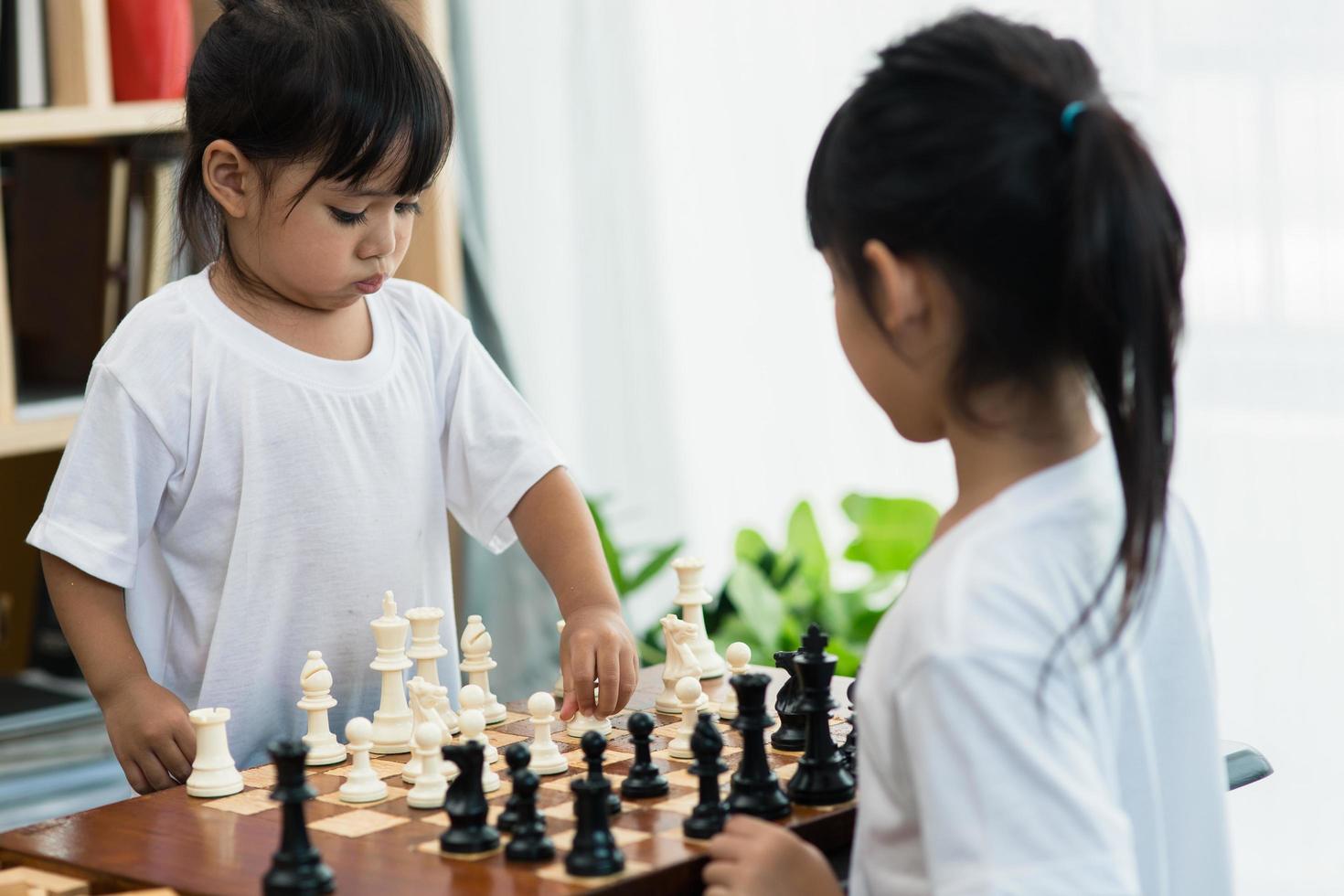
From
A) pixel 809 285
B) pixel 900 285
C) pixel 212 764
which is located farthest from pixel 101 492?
pixel 809 285

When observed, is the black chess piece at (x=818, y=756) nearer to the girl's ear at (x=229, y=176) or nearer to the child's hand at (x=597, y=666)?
the child's hand at (x=597, y=666)

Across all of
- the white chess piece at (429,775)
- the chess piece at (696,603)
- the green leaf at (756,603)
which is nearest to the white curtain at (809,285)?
the green leaf at (756,603)

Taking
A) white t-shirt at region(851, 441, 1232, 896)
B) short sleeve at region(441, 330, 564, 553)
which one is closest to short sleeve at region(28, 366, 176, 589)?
short sleeve at region(441, 330, 564, 553)

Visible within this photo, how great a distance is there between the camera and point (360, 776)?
122cm

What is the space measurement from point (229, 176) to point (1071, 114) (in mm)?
924

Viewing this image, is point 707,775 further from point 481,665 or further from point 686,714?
point 481,665

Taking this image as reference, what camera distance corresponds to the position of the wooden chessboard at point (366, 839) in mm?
1021

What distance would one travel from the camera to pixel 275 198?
60.1 inches

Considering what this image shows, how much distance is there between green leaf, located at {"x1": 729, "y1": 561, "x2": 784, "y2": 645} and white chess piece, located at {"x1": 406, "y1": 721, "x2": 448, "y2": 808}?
4.95 feet

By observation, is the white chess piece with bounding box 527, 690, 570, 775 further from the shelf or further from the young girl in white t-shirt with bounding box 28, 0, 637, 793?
the shelf

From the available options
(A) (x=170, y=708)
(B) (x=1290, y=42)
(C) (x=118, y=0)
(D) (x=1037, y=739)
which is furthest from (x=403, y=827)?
(C) (x=118, y=0)

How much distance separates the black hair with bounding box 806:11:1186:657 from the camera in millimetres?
918

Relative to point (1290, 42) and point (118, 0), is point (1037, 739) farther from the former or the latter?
point (118, 0)

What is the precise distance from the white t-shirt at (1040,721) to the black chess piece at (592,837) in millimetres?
160
